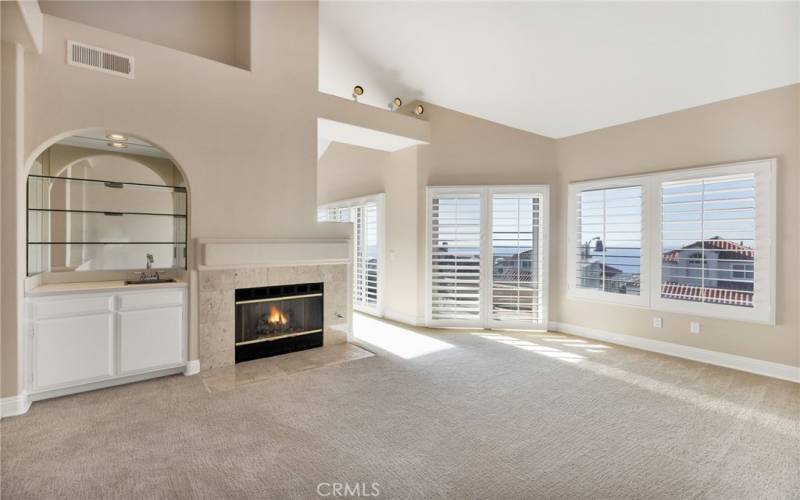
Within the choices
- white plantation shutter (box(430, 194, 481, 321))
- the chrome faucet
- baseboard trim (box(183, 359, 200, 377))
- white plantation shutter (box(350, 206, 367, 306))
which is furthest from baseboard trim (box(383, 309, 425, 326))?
the chrome faucet

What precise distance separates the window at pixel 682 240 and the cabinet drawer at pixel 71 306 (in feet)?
17.0

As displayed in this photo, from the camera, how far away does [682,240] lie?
13.4 feet

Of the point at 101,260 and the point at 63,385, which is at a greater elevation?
the point at 101,260

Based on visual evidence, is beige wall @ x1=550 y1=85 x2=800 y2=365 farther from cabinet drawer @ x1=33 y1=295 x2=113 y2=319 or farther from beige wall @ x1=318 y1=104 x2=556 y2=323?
cabinet drawer @ x1=33 y1=295 x2=113 y2=319

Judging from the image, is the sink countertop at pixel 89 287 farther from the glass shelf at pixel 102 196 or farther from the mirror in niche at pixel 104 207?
the glass shelf at pixel 102 196

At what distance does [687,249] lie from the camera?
4.05 meters

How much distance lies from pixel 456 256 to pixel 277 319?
259 cm

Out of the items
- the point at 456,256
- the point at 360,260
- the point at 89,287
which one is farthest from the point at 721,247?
the point at 89,287

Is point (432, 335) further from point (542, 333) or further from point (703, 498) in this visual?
point (703, 498)

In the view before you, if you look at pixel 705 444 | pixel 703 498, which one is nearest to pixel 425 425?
pixel 703 498

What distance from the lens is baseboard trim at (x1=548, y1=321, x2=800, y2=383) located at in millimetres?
3582

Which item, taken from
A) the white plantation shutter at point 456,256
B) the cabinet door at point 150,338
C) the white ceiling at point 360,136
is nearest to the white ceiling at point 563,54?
the white ceiling at point 360,136

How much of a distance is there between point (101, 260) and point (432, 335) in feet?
12.5

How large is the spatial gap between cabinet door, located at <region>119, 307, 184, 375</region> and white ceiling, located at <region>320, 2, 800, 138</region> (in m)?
3.79
